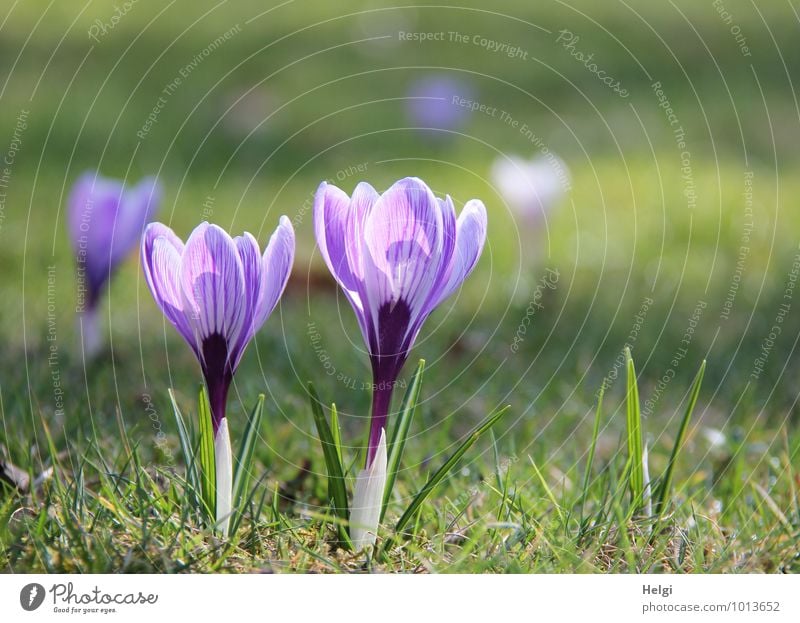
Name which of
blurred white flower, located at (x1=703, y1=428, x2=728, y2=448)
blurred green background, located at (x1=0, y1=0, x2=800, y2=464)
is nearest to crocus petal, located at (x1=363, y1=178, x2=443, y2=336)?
blurred green background, located at (x1=0, y1=0, x2=800, y2=464)

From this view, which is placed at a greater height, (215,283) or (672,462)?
(215,283)

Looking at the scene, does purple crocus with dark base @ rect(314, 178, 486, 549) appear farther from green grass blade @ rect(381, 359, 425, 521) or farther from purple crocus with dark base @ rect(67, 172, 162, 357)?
purple crocus with dark base @ rect(67, 172, 162, 357)

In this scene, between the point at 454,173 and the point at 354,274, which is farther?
the point at 454,173

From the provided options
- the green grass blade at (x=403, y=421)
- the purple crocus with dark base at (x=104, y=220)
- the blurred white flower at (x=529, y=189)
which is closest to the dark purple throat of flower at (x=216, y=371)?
the green grass blade at (x=403, y=421)

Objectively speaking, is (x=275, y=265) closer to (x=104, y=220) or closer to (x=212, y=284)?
(x=212, y=284)

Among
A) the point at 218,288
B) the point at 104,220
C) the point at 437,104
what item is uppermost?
the point at 437,104

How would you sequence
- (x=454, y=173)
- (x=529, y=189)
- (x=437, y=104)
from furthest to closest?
(x=437, y=104), (x=454, y=173), (x=529, y=189)

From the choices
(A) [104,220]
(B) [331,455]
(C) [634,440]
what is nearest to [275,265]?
(B) [331,455]
